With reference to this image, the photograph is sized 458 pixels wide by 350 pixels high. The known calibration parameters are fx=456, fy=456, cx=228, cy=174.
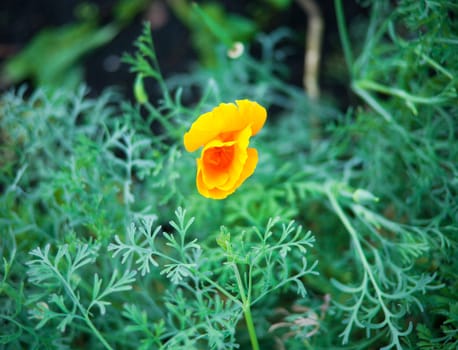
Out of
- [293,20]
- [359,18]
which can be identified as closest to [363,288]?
[359,18]

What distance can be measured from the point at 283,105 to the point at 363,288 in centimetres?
120

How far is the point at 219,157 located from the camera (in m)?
1.13

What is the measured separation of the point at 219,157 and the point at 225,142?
0.21 ft

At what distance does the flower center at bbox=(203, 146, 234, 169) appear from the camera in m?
1.09

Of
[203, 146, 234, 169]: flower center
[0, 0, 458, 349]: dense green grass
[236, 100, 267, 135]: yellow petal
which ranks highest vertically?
[236, 100, 267, 135]: yellow petal

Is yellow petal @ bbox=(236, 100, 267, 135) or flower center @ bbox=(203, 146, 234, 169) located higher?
yellow petal @ bbox=(236, 100, 267, 135)

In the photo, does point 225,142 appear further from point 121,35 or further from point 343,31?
point 121,35

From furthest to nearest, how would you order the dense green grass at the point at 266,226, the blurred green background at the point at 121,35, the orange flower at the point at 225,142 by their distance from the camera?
1. the blurred green background at the point at 121,35
2. the dense green grass at the point at 266,226
3. the orange flower at the point at 225,142

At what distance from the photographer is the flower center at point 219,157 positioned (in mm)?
1090

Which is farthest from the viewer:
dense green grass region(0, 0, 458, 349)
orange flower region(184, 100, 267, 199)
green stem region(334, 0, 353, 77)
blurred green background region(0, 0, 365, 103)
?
blurred green background region(0, 0, 365, 103)

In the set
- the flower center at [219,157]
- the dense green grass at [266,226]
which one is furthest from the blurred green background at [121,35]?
the flower center at [219,157]

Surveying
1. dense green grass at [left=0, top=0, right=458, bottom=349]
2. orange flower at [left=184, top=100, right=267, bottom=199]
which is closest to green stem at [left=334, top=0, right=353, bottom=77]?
dense green grass at [left=0, top=0, right=458, bottom=349]

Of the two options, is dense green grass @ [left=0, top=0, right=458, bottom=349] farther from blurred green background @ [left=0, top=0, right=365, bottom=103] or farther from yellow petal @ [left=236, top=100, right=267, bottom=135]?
blurred green background @ [left=0, top=0, right=365, bottom=103]

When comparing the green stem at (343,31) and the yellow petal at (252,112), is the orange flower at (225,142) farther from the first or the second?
the green stem at (343,31)
